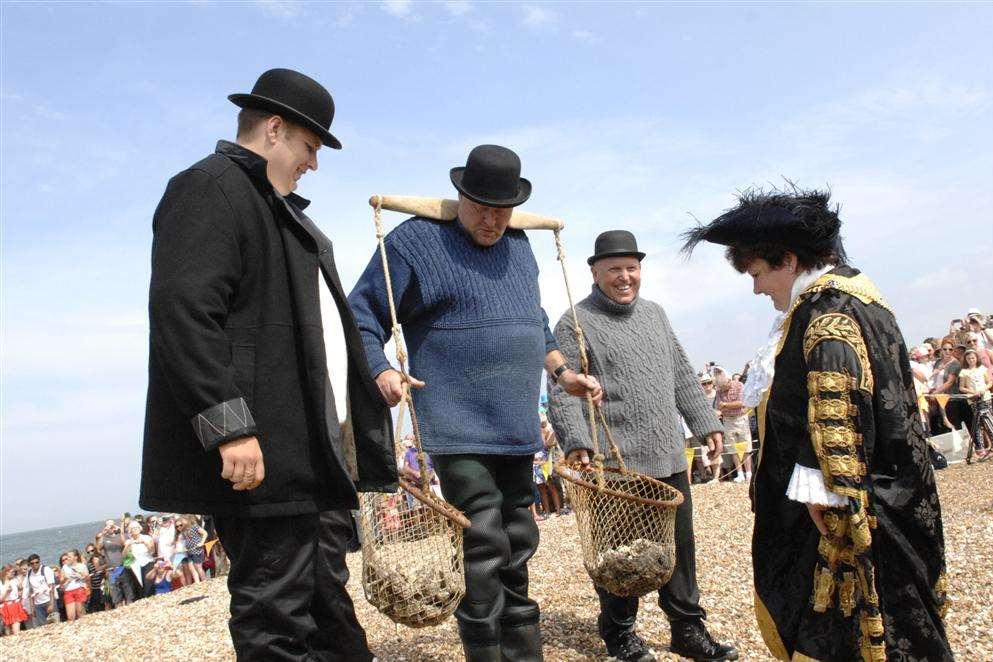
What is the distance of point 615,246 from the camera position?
4609 millimetres

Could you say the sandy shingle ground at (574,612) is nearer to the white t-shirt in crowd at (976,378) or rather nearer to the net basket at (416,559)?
the white t-shirt in crowd at (976,378)

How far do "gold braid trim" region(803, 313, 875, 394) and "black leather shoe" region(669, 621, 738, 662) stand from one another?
2005 millimetres

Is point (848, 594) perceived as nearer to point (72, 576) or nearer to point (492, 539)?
point (492, 539)

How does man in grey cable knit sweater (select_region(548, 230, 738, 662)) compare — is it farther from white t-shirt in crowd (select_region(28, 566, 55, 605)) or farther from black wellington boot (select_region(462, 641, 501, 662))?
white t-shirt in crowd (select_region(28, 566, 55, 605))

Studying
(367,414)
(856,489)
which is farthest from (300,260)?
(856,489)

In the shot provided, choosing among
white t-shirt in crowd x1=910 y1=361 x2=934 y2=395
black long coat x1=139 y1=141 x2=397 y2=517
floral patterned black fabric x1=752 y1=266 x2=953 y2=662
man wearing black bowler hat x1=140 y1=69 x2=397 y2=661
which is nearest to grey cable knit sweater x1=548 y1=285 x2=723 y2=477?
floral patterned black fabric x1=752 y1=266 x2=953 y2=662

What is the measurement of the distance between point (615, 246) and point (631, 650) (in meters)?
2.04

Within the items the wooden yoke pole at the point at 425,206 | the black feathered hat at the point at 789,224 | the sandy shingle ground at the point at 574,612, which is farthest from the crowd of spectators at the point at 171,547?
the black feathered hat at the point at 789,224

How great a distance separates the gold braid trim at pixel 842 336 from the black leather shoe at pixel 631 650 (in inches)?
80.8

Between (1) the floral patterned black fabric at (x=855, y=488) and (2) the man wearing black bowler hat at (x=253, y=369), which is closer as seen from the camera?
(2) the man wearing black bowler hat at (x=253, y=369)

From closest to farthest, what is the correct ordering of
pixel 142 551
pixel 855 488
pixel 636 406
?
pixel 855 488 < pixel 636 406 < pixel 142 551

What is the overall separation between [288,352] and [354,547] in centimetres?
982

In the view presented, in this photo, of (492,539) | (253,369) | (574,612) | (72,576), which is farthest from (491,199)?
(72,576)

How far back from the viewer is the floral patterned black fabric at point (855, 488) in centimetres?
254
